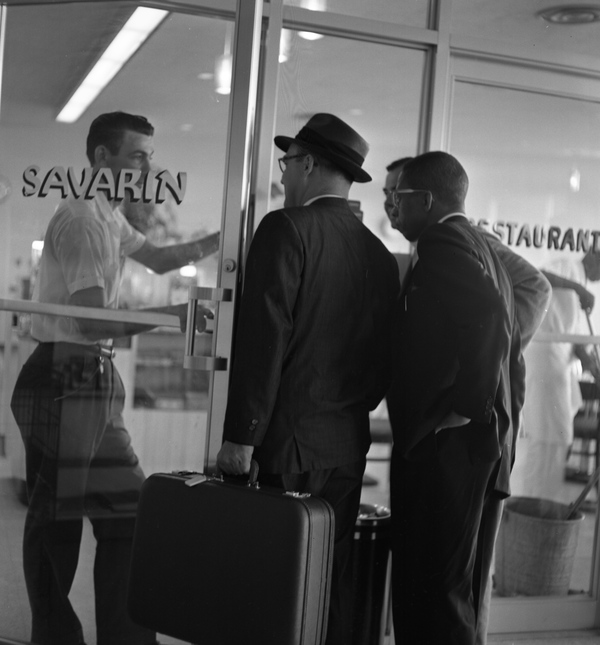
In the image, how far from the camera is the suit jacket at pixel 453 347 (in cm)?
235

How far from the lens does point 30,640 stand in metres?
2.79

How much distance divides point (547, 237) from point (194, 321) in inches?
53.1

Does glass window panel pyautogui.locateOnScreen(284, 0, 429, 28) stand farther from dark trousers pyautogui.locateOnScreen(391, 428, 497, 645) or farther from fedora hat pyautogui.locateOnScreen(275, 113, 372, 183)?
dark trousers pyautogui.locateOnScreen(391, 428, 497, 645)

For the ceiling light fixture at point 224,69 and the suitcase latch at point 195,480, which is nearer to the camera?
the suitcase latch at point 195,480

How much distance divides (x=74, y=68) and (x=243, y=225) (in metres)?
0.79

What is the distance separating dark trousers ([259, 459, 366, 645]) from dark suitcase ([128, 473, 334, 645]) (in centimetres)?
14

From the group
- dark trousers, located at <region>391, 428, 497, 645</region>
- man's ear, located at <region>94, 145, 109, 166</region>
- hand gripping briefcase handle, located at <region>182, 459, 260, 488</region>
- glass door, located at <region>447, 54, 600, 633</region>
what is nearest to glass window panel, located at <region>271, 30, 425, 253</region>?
glass door, located at <region>447, 54, 600, 633</region>

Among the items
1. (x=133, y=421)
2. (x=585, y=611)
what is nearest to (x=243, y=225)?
(x=133, y=421)

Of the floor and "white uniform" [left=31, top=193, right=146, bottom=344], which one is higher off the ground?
"white uniform" [left=31, top=193, right=146, bottom=344]

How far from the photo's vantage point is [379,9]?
116 inches

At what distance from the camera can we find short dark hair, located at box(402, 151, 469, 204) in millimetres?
2688

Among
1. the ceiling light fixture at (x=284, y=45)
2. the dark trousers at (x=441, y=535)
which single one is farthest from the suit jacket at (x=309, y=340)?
the ceiling light fixture at (x=284, y=45)

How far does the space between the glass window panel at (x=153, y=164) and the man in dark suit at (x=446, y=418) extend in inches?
25.6

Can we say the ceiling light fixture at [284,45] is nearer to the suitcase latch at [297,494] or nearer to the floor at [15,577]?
the suitcase latch at [297,494]
